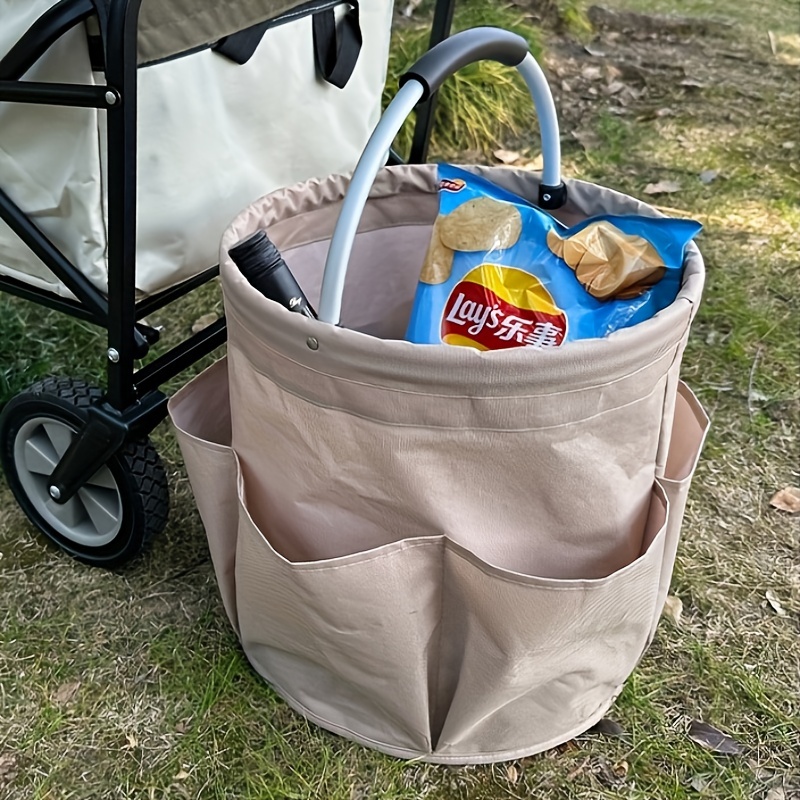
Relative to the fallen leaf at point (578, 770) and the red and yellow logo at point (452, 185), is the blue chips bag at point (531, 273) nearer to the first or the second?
the red and yellow logo at point (452, 185)

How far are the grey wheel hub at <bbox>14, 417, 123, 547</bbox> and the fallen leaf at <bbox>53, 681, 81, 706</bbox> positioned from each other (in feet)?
0.62

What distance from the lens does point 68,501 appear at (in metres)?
1.19

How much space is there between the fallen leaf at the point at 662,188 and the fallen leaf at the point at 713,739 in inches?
61.3

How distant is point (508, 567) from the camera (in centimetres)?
85

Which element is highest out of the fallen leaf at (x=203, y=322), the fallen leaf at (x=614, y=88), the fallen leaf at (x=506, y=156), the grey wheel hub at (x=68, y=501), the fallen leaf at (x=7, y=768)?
the grey wheel hub at (x=68, y=501)

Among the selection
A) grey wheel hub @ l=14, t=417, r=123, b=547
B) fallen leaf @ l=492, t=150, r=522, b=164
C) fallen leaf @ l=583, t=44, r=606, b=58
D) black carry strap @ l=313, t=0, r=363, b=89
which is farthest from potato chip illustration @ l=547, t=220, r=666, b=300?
fallen leaf @ l=583, t=44, r=606, b=58

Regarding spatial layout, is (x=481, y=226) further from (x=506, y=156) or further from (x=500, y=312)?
(x=506, y=156)

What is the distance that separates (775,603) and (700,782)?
12.8 inches

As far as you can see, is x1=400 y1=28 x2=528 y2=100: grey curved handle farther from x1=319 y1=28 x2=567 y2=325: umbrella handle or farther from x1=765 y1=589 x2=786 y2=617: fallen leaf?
x1=765 y1=589 x2=786 y2=617: fallen leaf

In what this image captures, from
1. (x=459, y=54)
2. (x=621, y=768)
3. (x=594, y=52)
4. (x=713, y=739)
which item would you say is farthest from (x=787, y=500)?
(x=594, y=52)

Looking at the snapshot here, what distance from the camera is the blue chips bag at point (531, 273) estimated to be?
930mm

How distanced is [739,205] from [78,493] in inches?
70.6

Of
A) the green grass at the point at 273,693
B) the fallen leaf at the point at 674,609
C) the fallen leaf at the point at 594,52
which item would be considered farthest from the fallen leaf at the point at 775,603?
the fallen leaf at the point at 594,52

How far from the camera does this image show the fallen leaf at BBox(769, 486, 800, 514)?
54.6 inches
